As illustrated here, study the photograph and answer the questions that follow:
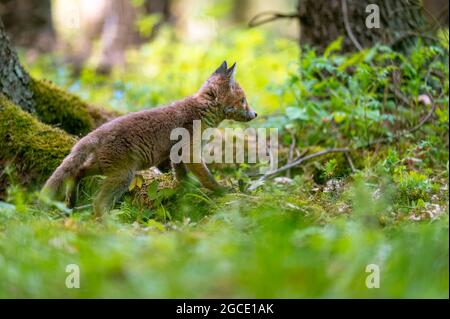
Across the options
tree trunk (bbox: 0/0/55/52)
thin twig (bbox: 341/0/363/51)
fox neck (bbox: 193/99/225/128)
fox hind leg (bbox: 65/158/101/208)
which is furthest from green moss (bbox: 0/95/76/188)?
tree trunk (bbox: 0/0/55/52)

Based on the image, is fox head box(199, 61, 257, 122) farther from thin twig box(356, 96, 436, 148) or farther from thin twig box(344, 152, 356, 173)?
thin twig box(356, 96, 436, 148)

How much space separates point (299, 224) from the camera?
4551 millimetres

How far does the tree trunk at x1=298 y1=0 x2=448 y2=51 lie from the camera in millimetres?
8766

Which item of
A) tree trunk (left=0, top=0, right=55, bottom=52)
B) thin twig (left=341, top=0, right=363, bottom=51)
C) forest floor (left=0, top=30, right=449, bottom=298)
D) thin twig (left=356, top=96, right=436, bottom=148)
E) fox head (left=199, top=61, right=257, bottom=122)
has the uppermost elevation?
tree trunk (left=0, top=0, right=55, bottom=52)

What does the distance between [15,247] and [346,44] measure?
241 inches

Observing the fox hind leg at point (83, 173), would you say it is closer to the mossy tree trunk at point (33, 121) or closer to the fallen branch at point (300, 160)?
the mossy tree trunk at point (33, 121)

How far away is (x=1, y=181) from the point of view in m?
6.43

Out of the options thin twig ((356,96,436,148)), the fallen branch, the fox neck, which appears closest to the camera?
the fox neck

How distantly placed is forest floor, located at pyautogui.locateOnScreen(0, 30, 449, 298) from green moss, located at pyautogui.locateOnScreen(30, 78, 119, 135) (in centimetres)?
165

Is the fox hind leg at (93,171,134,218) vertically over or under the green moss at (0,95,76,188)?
under

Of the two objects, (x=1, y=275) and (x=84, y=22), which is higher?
(x=84, y=22)

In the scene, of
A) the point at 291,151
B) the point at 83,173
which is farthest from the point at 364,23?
the point at 83,173
